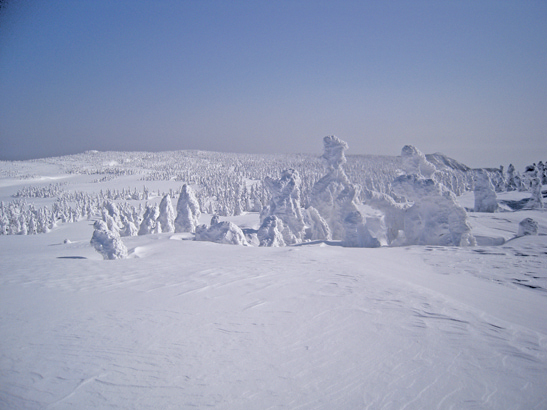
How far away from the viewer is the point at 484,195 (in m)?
30.5

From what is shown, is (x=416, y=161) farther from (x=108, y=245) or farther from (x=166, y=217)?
(x=166, y=217)

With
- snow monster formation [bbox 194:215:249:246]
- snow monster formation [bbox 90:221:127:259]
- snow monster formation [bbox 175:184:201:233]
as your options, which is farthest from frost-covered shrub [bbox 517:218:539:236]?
snow monster formation [bbox 175:184:201:233]

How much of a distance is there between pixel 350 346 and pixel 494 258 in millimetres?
9841

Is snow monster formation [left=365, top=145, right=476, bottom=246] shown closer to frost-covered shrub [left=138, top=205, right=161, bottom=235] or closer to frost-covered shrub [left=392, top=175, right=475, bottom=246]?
frost-covered shrub [left=392, top=175, right=475, bottom=246]

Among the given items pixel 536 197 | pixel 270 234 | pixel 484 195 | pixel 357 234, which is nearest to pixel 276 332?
pixel 357 234

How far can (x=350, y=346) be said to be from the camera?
13.1ft

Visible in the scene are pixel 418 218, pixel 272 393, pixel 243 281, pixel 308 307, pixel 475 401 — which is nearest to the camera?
pixel 475 401

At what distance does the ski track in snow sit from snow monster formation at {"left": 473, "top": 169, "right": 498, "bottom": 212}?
28370mm

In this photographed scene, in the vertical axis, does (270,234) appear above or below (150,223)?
above

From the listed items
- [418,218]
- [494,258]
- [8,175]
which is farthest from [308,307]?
[8,175]

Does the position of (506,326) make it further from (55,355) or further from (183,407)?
(55,355)

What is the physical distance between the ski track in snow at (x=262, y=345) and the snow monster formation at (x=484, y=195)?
28370 mm

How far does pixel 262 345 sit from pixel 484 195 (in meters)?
35.7

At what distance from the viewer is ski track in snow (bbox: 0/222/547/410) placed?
9.82ft
